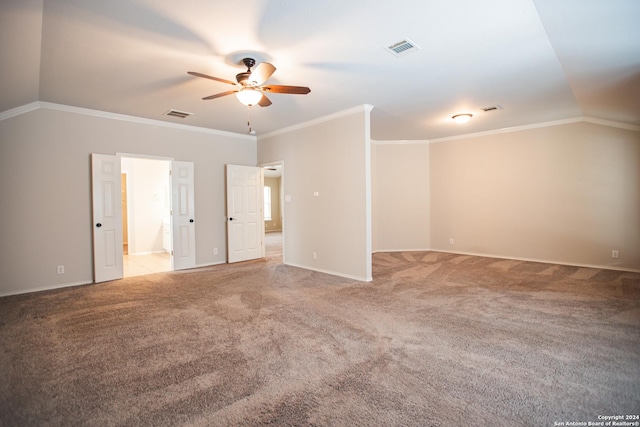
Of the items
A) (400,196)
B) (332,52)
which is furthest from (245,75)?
(400,196)

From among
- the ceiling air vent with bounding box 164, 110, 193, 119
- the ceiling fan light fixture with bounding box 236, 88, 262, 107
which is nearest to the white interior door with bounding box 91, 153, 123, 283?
the ceiling air vent with bounding box 164, 110, 193, 119

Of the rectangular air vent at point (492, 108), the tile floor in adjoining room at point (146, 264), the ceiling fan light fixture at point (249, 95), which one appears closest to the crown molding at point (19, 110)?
the tile floor in adjoining room at point (146, 264)

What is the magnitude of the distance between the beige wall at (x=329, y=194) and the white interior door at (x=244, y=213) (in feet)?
2.48

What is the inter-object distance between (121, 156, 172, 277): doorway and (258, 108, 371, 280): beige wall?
332 cm

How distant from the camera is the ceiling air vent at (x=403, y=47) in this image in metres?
2.91

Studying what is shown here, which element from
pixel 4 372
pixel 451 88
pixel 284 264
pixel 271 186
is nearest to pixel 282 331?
pixel 4 372

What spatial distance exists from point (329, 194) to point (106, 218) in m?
3.66

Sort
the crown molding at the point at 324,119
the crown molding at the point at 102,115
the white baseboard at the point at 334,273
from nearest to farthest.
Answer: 1. the crown molding at the point at 102,115
2. the crown molding at the point at 324,119
3. the white baseboard at the point at 334,273

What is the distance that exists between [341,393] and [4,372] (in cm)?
255

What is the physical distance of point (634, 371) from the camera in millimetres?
2299

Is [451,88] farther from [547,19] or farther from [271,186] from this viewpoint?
[271,186]

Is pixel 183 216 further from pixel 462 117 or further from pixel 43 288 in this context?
pixel 462 117

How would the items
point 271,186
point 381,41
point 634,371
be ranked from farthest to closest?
point 271,186 → point 381,41 → point 634,371

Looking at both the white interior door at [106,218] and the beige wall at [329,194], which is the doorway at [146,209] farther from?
the beige wall at [329,194]
